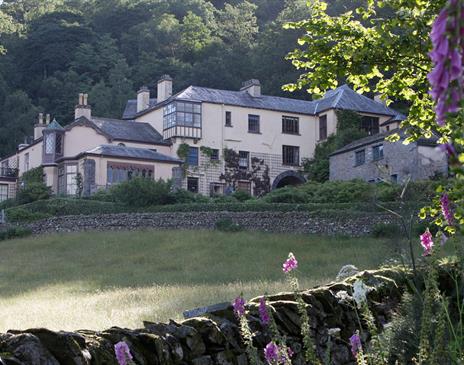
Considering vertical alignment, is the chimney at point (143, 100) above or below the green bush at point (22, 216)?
above

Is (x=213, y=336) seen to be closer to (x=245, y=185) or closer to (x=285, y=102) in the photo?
(x=245, y=185)

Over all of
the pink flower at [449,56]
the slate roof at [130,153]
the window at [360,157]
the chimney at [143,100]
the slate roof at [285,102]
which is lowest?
the pink flower at [449,56]

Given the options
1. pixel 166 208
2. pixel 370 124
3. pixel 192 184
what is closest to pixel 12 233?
pixel 166 208

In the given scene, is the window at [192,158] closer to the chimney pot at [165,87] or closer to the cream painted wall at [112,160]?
the cream painted wall at [112,160]

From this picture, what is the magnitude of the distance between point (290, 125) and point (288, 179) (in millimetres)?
4073

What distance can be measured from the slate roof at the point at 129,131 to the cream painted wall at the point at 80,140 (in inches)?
28.9

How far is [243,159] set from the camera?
49.8 m

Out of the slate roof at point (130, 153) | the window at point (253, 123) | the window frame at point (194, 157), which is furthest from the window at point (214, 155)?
the window at point (253, 123)

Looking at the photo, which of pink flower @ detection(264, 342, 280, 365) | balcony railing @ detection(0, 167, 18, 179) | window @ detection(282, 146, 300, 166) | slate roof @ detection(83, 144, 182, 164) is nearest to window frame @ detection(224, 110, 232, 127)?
window @ detection(282, 146, 300, 166)

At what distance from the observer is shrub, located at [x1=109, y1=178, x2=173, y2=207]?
122 ft

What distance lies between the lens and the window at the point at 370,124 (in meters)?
51.1

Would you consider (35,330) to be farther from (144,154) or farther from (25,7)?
(25,7)

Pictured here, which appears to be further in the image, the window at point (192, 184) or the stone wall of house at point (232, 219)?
the window at point (192, 184)

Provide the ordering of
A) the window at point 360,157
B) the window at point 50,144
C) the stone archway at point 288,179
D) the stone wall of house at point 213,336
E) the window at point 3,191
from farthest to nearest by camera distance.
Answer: the window at point 3,191 < the stone archway at point 288,179 < the window at point 50,144 < the window at point 360,157 < the stone wall of house at point 213,336
